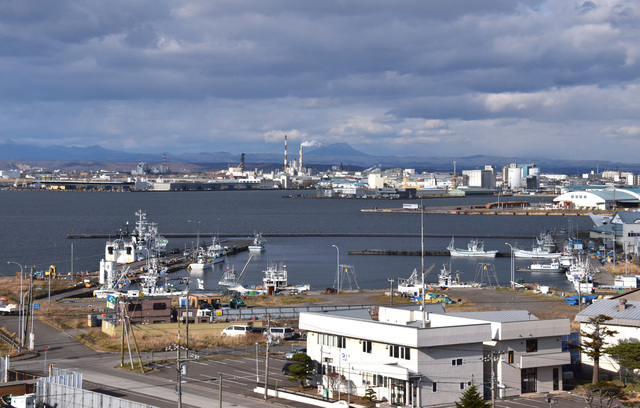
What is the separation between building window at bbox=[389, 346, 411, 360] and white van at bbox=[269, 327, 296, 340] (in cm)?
591

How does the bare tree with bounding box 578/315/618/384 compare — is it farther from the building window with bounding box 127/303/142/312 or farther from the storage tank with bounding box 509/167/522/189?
the storage tank with bounding box 509/167/522/189

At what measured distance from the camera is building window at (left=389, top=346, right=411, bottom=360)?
13867 millimetres

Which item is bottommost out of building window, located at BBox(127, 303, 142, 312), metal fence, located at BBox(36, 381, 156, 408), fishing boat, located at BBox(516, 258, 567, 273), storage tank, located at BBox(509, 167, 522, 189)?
fishing boat, located at BBox(516, 258, 567, 273)

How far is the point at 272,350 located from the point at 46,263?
2869cm

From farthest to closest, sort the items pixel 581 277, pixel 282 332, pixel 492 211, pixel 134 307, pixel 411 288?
1. pixel 492 211
2. pixel 581 277
3. pixel 411 288
4. pixel 134 307
5. pixel 282 332

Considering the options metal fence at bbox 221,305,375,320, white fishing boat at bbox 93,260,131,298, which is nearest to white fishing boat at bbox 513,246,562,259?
white fishing boat at bbox 93,260,131,298

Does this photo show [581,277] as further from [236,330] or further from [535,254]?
[236,330]

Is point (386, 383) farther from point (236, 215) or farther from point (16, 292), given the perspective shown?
point (236, 215)

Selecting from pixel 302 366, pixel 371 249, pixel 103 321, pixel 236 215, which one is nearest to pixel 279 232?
pixel 371 249

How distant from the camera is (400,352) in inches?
551

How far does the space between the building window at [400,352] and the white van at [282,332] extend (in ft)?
19.4

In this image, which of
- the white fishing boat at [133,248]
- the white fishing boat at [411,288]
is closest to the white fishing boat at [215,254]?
the white fishing boat at [133,248]

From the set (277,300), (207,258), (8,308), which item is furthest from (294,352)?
(207,258)

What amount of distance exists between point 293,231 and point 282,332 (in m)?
47.4
